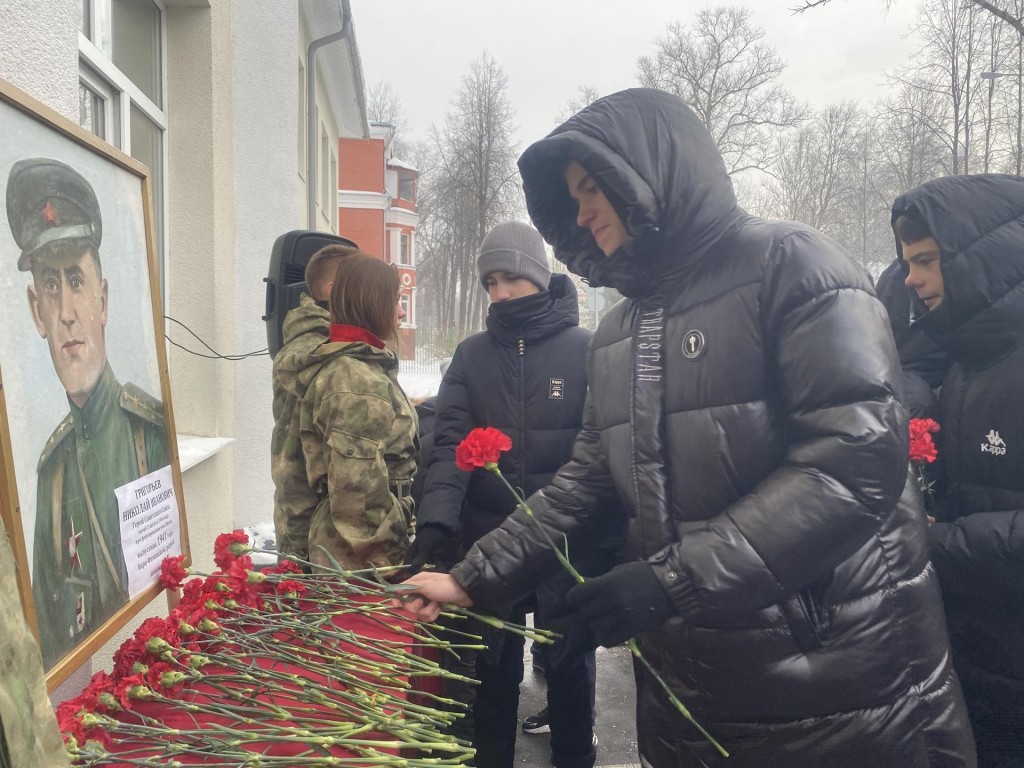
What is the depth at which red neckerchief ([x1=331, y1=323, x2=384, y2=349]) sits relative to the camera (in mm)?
2600

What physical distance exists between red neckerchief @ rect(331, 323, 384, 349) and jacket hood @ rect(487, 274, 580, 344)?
653 mm

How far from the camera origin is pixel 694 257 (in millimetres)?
1628

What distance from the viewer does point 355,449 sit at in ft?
7.86

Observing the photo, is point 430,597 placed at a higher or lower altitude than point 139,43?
lower

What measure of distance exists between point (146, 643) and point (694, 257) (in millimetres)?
1294

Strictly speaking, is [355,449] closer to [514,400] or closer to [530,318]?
[514,400]

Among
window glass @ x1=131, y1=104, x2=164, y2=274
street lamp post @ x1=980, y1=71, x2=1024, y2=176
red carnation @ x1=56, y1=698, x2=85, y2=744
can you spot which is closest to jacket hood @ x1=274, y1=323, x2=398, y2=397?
red carnation @ x1=56, y1=698, x2=85, y2=744

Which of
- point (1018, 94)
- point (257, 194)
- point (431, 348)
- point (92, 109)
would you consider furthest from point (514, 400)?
point (431, 348)

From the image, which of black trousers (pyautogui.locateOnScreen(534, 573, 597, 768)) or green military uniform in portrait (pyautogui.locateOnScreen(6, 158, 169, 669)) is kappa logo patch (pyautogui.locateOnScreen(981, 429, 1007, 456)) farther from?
green military uniform in portrait (pyautogui.locateOnScreen(6, 158, 169, 669))

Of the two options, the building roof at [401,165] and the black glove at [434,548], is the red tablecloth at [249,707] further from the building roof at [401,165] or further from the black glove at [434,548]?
the building roof at [401,165]

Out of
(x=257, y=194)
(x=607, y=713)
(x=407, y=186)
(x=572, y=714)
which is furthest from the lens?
(x=407, y=186)

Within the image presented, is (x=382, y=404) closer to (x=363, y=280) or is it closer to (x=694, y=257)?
(x=363, y=280)

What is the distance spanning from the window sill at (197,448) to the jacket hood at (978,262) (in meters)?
3.21

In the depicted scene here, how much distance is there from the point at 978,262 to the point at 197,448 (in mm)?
3761
